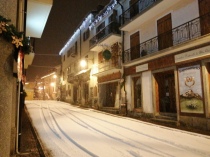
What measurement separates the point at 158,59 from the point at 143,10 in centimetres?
366

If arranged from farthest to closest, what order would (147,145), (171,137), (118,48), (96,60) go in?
1. (96,60)
2. (118,48)
3. (171,137)
4. (147,145)

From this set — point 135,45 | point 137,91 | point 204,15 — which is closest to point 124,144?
point 204,15

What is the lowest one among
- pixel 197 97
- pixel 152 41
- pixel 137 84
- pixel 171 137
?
pixel 171 137

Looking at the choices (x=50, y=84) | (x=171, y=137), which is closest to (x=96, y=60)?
(x=171, y=137)

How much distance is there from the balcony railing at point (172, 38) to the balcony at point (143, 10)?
164 centimetres

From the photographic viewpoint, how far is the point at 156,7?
12.8 meters

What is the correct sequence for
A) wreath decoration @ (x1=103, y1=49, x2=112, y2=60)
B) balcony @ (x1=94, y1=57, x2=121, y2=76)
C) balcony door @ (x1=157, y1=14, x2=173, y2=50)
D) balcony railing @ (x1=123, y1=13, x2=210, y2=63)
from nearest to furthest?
balcony railing @ (x1=123, y1=13, x2=210, y2=63), balcony door @ (x1=157, y1=14, x2=173, y2=50), balcony @ (x1=94, y1=57, x2=121, y2=76), wreath decoration @ (x1=103, y1=49, x2=112, y2=60)

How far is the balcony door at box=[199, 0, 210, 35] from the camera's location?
32.7 ft

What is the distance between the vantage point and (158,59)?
522 inches

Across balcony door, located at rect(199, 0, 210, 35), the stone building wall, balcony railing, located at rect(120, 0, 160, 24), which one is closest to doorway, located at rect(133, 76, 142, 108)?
balcony railing, located at rect(120, 0, 160, 24)

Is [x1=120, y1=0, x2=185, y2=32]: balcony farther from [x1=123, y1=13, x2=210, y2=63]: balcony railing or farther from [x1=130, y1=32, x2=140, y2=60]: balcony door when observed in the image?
[x1=123, y1=13, x2=210, y2=63]: balcony railing

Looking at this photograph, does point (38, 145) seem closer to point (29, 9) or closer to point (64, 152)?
point (64, 152)

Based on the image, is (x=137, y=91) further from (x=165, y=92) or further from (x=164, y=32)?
(x=164, y=32)

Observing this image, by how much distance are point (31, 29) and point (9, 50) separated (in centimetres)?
867
